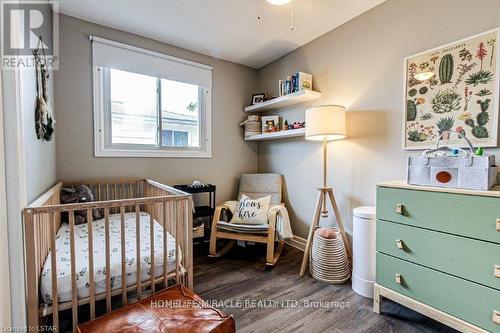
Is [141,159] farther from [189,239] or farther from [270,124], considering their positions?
[270,124]

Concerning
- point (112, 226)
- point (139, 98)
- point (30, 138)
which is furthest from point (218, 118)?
point (30, 138)

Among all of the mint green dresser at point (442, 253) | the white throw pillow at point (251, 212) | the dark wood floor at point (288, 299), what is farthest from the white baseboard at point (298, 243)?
the mint green dresser at point (442, 253)

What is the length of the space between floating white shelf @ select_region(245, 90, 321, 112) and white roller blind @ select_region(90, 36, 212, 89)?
69cm

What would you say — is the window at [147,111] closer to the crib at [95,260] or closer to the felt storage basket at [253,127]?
the felt storage basket at [253,127]

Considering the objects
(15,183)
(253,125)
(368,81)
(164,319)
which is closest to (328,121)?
(368,81)

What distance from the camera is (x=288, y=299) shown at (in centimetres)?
189

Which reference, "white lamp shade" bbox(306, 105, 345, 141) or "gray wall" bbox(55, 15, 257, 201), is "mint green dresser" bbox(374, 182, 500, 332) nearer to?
"white lamp shade" bbox(306, 105, 345, 141)

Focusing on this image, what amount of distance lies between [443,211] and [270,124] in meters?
2.15

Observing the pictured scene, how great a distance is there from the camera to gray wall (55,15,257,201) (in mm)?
2340

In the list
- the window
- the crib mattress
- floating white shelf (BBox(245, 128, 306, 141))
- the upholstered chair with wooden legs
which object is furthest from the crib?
floating white shelf (BBox(245, 128, 306, 141))

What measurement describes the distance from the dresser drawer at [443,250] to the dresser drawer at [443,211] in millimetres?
42

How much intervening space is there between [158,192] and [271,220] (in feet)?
3.80

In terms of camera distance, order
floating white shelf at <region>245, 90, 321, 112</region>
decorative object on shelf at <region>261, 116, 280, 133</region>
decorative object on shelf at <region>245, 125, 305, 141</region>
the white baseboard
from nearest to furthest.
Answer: floating white shelf at <region>245, 90, 321, 112</region>
decorative object on shelf at <region>245, 125, 305, 141</region>
the white baseboard
decorative object on shelf at <region>261, 116, 280, 133</region>

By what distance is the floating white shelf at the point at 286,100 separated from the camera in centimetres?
258
